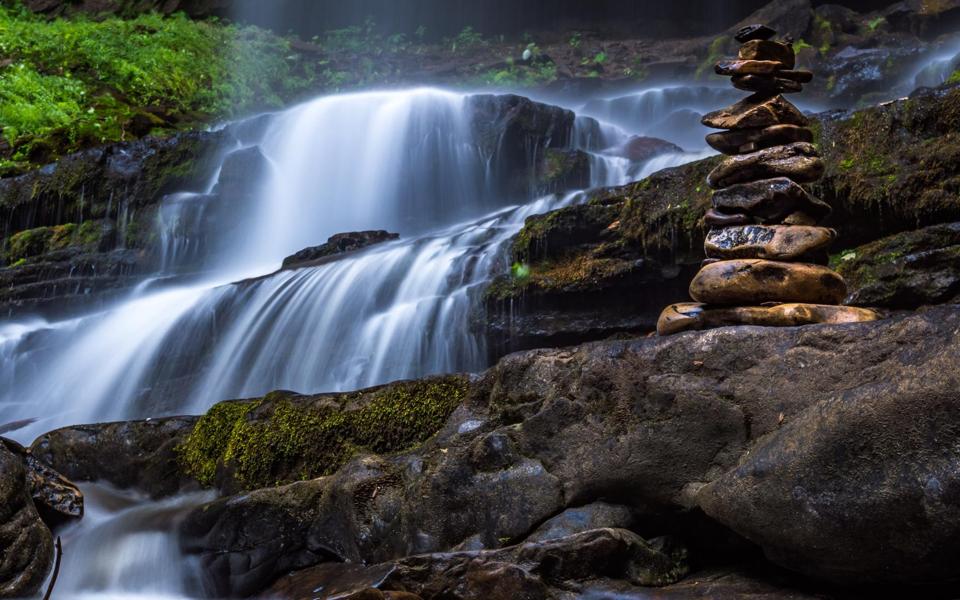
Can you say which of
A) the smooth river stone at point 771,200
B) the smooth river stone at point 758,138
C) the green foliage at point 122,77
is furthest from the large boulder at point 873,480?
the green foliage at point 122,77

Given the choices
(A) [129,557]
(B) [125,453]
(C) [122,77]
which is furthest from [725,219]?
(C) [122,77]

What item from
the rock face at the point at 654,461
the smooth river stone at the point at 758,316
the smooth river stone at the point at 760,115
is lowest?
the rock face at the point at 654,461

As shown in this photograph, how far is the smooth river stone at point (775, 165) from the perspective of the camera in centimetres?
394

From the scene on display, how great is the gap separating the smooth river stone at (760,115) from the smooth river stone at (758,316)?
1013 millimetres

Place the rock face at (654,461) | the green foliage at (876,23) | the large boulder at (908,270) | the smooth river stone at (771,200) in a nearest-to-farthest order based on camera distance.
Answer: the rock face at (654,461) < the smooth river stone at (771,200) < the large boulder at (908,270) < the green foliage at (876,23)

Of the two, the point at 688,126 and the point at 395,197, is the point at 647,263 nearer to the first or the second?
the point at 395,197

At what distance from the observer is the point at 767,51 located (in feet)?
13.4

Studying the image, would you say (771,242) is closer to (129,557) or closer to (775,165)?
(775,165)

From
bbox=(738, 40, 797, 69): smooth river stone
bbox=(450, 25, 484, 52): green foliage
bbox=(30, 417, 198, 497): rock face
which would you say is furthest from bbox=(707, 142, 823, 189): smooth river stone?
bbox=(450, 25, 484, 52): green foliage

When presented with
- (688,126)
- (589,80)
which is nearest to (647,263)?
(688,126)

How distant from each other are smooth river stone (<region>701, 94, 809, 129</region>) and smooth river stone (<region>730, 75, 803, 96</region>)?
0.04 metres

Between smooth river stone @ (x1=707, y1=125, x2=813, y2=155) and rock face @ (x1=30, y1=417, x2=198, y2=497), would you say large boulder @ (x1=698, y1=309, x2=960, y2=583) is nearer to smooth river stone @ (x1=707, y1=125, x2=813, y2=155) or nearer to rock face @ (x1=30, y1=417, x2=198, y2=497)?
smooth river stone @ (x1=707, y1=125, x2=813, y2=155)

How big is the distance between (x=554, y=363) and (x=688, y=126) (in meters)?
15.6

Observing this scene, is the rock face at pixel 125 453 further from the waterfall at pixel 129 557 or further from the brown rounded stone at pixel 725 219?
the brown rounded stone at pixel 725 219
